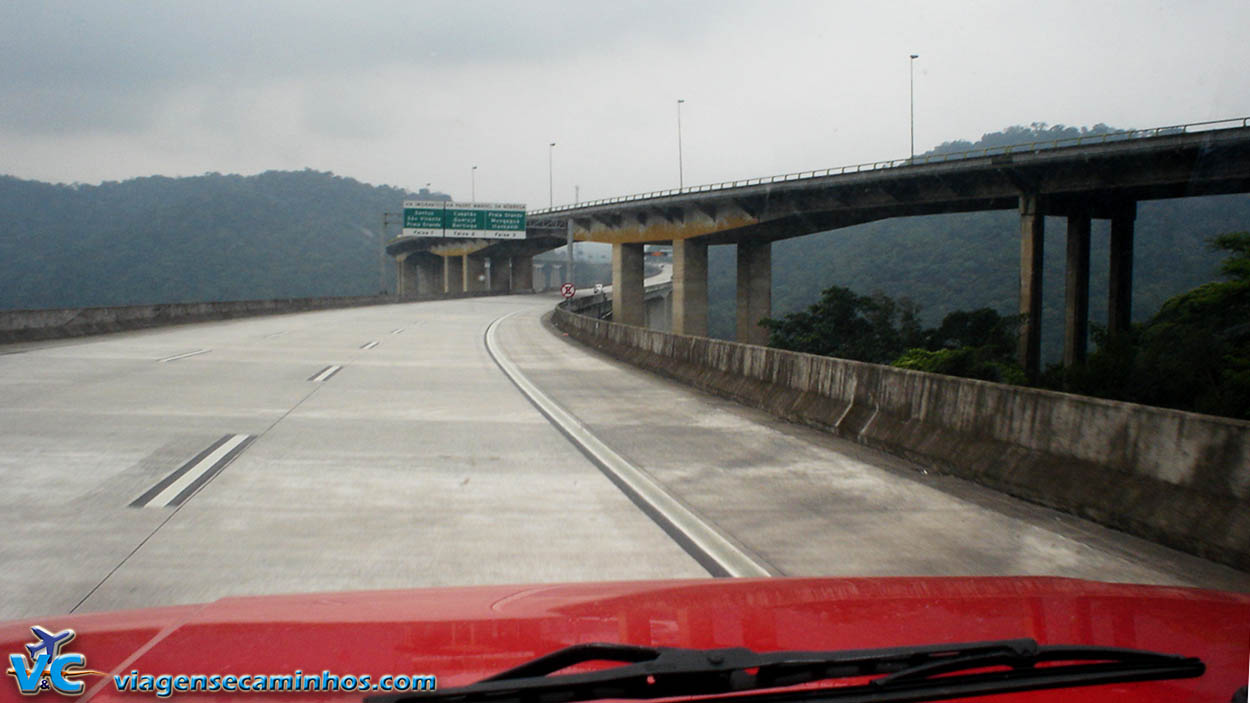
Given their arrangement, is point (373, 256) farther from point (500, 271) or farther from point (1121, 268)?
point (1121, 268)

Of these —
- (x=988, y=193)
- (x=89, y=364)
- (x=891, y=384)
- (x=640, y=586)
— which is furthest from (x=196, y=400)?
(x=988, y=193)

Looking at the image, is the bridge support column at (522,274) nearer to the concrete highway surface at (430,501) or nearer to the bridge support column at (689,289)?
the bridge support column at (689,289)

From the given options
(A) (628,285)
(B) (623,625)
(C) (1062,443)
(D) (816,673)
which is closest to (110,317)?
(C) (1062,443)

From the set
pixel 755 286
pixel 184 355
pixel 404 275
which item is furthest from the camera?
pixel 404 275

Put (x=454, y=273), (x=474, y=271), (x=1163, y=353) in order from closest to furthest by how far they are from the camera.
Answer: (x=1163, y=353) → (x=474, y=271) → (x=454, y=273)

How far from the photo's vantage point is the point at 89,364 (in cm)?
2027

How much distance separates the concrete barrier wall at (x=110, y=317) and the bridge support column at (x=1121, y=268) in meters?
39.4

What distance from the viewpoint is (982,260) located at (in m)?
89.8

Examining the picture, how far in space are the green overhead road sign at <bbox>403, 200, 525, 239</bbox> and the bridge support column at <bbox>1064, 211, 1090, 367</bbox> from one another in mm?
43712

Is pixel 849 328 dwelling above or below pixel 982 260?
below

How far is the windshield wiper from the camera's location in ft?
8.12

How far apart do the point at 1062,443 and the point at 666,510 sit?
3345mm

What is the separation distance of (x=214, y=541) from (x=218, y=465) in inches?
122

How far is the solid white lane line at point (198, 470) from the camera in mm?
8347
